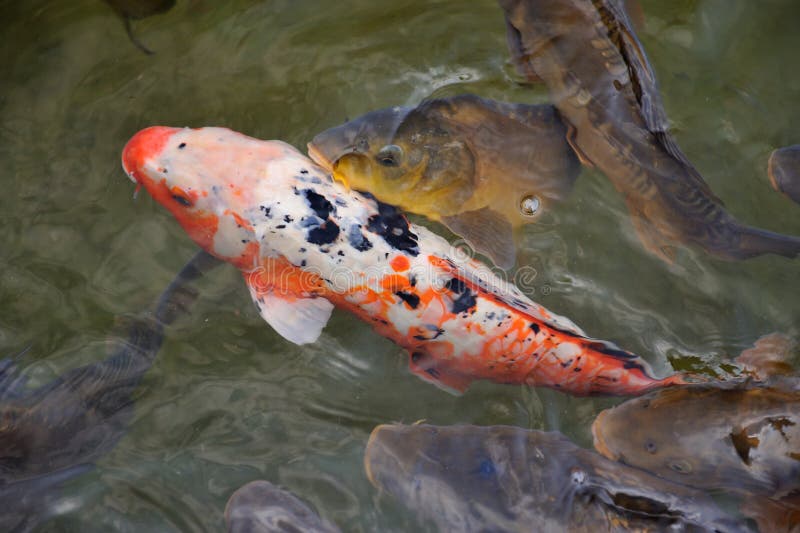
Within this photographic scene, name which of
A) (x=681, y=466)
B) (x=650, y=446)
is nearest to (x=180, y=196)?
(x=650, y=446)

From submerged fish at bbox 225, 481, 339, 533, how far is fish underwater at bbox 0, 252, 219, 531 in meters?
0.74

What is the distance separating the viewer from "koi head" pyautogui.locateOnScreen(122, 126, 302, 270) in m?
3.19

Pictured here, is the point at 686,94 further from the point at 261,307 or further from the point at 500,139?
the point at 261,307

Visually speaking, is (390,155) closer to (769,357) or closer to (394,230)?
(394,230)

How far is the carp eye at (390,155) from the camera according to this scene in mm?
3492

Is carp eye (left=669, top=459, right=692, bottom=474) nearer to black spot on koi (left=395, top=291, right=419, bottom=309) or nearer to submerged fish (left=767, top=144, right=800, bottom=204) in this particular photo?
black spot on koi (left=395, top=291, right=419, bottom=309)

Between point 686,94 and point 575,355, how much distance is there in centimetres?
222

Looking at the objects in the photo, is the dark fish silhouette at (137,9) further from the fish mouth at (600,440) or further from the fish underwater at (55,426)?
the fish mouth at (600,440)

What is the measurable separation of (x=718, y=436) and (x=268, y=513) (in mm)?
2137

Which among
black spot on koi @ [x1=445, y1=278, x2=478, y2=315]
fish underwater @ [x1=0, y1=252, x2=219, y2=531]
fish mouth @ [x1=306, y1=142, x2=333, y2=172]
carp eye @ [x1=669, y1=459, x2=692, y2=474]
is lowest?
carp eye @ [x1=669, y1=459, x2=692, y2=474]

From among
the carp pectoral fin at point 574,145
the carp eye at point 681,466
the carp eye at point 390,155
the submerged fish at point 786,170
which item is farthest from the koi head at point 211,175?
the submerged fish at point 786,170

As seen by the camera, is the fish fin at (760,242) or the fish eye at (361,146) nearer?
the fish eye at (361,146)

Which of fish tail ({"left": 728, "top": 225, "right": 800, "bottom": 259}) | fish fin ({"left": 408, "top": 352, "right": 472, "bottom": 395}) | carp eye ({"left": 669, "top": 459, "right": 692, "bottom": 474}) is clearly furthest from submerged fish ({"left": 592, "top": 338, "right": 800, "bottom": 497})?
fish fin ({"left": 408, "top": 352, "right": 472, "bottom": 395})

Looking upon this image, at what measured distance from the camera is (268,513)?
3482 millimetres
